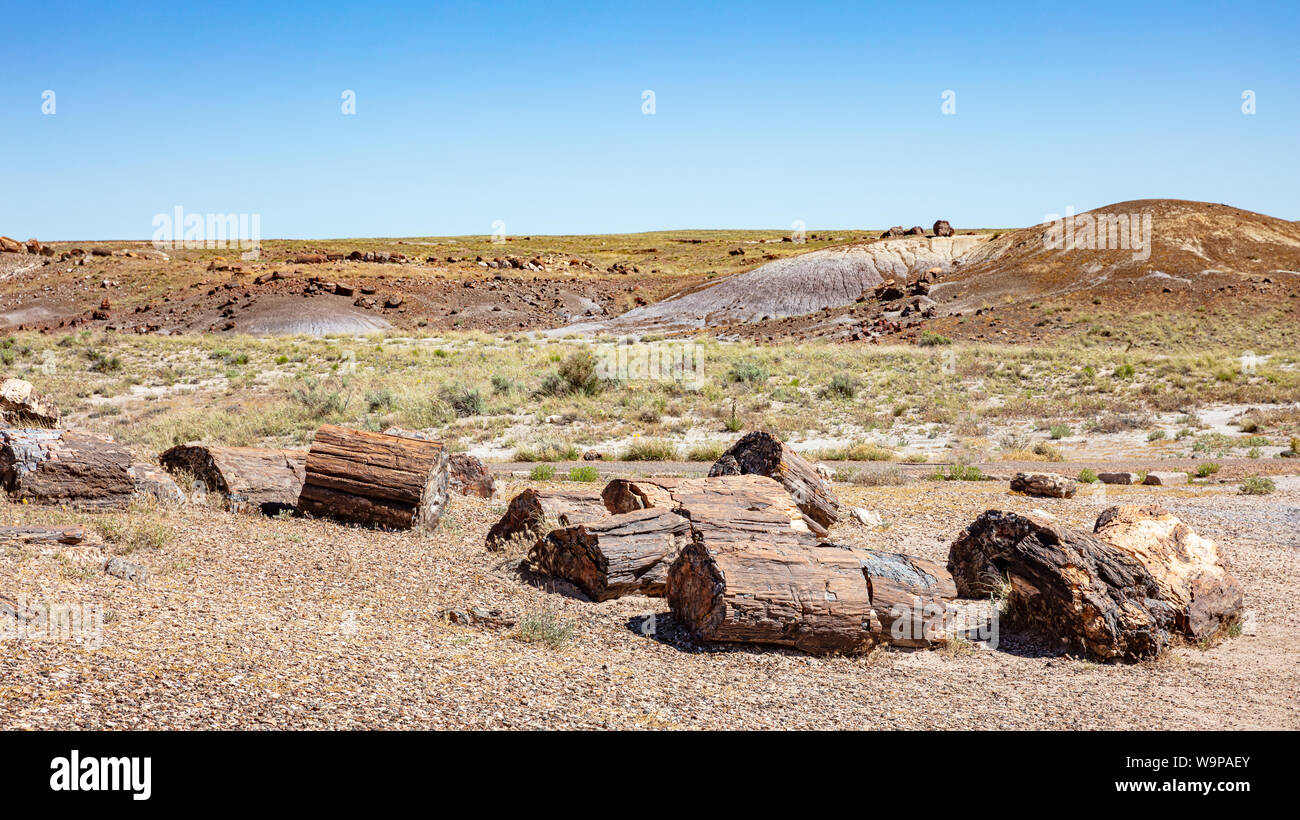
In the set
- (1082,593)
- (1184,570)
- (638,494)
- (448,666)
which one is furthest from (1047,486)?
(448,666)

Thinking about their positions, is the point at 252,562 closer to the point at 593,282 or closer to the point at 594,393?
the point at 594,393

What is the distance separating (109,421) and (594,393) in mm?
12166

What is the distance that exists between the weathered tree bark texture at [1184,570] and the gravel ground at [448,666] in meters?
0.28

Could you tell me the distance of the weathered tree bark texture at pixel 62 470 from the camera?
334 inches

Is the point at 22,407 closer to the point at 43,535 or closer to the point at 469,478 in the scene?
the point at 469,478

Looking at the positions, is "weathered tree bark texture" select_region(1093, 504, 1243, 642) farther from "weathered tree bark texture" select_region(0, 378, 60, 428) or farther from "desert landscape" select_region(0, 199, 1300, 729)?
"weathered tree bark texture" select_region(0, 378, 60, 428)

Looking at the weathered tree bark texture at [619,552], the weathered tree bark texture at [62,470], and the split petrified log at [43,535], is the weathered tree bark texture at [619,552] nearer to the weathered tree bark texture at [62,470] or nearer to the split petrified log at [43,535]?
the split petrified log at [43,535]

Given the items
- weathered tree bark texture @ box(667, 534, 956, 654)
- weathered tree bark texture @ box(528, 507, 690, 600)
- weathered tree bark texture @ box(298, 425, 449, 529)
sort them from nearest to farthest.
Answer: weathered tree bark texture @ box(667, 534, 956, 654) < weathered tree bark texture @ box(528, 507, 690, 600) < weathered tree bark texture @ box(298, 425, 449, 529)

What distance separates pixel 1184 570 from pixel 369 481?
24.6 feet

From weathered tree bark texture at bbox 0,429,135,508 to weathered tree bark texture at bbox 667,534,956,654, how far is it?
5425 millimetres

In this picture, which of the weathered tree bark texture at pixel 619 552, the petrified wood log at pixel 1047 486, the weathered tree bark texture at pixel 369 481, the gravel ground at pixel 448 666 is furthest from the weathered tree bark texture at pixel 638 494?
the petrified wood log at pixel 1047 486

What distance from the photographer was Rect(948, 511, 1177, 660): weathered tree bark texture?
275 inches

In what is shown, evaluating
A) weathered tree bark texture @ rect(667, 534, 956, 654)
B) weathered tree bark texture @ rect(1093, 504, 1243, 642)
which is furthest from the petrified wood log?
weathered tree bark texture @ rect(667, 534, 956, 654)

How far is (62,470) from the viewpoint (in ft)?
28.2
